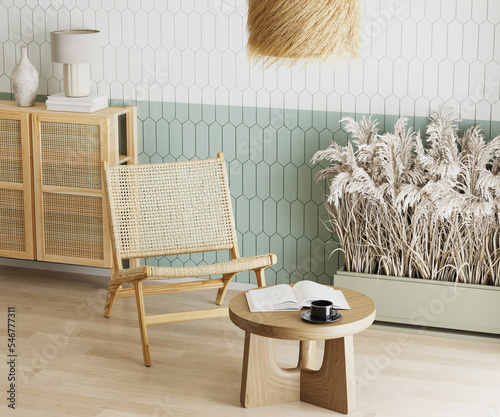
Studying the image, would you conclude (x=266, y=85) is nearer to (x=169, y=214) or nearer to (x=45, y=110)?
(x=169, y=214)

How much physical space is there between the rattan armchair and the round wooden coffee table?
884 millimetres

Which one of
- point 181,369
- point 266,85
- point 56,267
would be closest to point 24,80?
point 56,267

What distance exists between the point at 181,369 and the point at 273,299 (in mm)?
687

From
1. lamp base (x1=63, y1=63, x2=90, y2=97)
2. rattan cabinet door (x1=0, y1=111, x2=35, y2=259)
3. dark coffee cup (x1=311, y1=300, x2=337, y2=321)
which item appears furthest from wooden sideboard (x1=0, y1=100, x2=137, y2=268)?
dark coffee cup (x1=311, y1=300, x2=337, y2=321)

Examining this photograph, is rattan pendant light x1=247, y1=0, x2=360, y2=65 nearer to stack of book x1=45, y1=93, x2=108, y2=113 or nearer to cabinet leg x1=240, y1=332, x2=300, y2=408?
cabinet leg x1=240, y1=332, x2=300, y2=408

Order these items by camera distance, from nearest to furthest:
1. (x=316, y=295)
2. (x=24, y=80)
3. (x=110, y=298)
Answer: (x=316, y=295)
(x=110, y=298)
(x=24, y=80)

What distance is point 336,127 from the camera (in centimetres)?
420

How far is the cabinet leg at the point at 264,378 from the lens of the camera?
2994mm

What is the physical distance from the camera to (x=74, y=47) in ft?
13.9

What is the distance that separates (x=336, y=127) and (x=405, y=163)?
504 millimetres

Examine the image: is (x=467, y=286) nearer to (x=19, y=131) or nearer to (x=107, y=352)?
(x=107, y=352)

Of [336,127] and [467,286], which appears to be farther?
[336,127]

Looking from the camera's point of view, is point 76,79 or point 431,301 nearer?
point 431,301

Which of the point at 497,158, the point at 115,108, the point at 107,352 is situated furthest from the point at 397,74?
the point at 107,352
